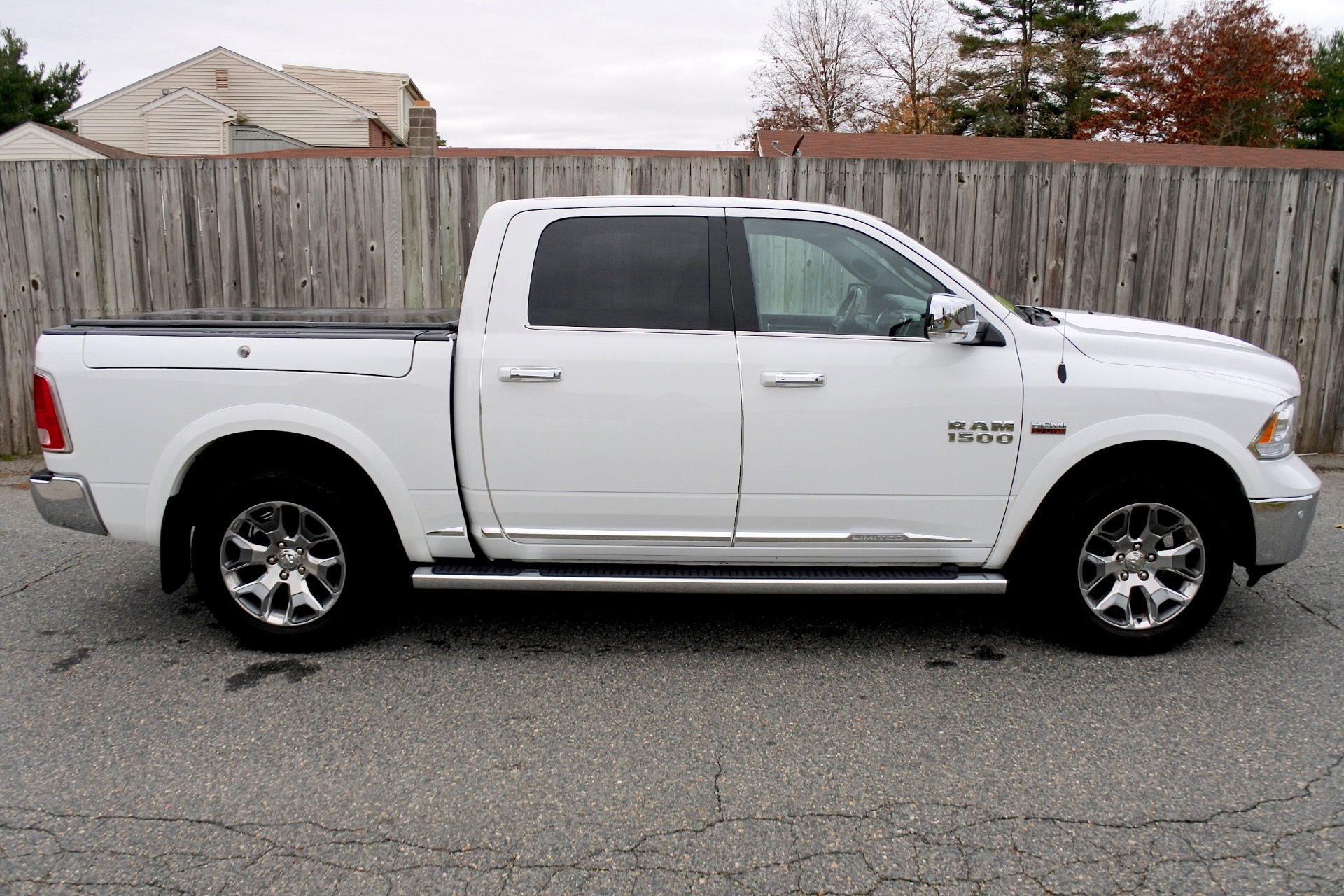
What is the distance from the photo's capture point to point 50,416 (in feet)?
13.8

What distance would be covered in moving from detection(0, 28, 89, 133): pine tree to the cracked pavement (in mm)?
42845

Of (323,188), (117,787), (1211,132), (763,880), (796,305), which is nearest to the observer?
(763,880)

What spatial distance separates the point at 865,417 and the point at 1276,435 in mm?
1779

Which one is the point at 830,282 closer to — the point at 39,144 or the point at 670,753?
the point at 670,753

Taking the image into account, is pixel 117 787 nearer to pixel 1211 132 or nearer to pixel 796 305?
pixel 796 305

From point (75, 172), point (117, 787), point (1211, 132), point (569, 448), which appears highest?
point (1211, 132)

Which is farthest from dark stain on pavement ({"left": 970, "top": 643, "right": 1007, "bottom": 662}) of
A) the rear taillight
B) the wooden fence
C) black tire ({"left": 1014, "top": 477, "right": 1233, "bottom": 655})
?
the wooden fence

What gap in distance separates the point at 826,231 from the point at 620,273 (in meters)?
0.93

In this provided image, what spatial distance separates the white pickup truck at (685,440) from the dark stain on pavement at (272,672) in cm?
11

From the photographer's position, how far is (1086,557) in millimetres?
4211

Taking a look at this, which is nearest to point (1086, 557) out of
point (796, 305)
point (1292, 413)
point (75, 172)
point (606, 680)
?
point (1292, 413)

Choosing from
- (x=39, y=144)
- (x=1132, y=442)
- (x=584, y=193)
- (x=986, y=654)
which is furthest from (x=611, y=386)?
(x=39, y=144)

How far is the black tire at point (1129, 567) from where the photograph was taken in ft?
13.6

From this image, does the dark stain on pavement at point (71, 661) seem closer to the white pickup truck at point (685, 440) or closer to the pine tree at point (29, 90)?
the white pickup truck at point (685, 440)
